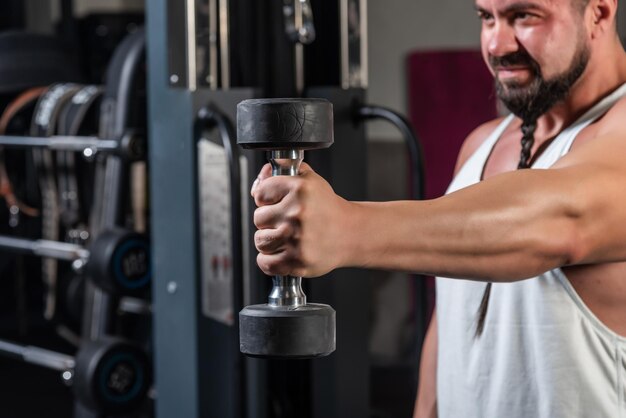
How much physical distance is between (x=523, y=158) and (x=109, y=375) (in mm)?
1731

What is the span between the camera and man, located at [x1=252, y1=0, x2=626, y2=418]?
1102mm

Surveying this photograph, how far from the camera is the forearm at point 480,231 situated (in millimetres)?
1126

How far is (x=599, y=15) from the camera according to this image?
1.60m

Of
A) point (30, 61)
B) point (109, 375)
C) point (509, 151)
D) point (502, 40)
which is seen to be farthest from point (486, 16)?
point (30, 61)

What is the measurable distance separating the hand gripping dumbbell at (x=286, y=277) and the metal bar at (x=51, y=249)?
2.14 meters

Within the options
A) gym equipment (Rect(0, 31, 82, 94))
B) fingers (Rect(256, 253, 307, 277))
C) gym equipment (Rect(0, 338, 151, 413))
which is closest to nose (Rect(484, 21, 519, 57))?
fingers (Rect(256, 253, 307, 277))

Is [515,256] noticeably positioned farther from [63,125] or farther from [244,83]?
[63,125]

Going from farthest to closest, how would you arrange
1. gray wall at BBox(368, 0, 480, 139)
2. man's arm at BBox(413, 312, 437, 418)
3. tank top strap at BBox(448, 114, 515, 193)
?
gray wall at BBox(368, 0, 480, 139), man's arm at BBox(413, 312, 437, 418), tank top strap at BBox(448, 114, 515, 193)

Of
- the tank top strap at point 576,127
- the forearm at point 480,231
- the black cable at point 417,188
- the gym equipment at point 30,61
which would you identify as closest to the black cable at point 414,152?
the black cable at point 417,188

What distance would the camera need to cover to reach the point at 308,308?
3.67 feet

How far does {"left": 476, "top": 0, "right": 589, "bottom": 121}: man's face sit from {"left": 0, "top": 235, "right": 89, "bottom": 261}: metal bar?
189 cm

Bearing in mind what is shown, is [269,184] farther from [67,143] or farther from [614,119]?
[67,143]

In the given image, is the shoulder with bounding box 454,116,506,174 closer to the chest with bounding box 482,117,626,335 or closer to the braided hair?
the braided hair

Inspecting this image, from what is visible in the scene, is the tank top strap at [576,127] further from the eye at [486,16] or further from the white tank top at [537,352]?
the eye at [486,16]
